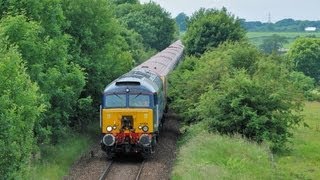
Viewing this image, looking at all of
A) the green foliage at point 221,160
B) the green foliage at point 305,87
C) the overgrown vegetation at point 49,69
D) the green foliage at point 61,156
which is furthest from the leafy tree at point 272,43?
the green foliage at point 221,160

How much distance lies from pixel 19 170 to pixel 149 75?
12714mm

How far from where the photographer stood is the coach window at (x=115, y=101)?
928 inches

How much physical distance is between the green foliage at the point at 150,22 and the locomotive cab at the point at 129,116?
58999 millimetres

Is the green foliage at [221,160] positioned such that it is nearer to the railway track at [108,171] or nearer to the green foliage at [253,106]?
the railway track at [108,171]

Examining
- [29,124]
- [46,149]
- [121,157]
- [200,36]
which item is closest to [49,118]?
[46,149]

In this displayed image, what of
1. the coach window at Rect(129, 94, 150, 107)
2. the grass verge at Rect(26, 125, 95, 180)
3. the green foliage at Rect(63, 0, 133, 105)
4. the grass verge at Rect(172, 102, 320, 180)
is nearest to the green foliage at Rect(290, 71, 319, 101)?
the grass verge at Rect(172, 102, 320, 180)

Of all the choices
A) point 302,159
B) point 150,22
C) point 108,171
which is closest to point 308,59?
point 150,22

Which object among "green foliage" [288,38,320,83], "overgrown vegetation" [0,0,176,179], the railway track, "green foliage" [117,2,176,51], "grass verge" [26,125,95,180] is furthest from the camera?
"green foliage" [288,38,320,83]

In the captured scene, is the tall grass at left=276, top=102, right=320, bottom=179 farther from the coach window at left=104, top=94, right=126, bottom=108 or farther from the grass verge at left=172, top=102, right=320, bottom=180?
the coach window at left=104, top=94, right=126, bottom=108

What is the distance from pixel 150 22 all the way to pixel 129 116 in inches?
2562

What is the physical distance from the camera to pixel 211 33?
166 ft

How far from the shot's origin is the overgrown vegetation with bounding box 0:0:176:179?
1443cm

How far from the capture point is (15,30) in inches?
749

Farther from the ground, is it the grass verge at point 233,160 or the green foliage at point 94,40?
the green foliage at point 94,40
